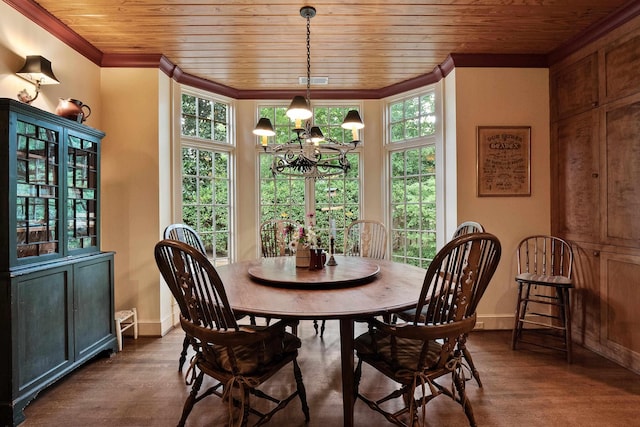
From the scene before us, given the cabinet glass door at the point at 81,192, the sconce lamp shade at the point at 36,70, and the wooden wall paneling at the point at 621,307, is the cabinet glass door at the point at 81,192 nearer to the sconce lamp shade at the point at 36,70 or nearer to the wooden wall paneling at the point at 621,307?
the sconce lamp shade at the point at 36,70

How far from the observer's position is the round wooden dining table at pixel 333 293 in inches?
58.6

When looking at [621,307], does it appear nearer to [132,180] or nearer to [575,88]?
[575,88]

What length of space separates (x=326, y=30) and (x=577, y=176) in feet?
8.12

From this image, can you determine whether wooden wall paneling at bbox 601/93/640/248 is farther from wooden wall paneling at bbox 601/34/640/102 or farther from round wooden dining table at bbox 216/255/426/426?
round wooden dining table at bbox 216/255/426/426

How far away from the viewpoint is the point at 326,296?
5.64 ft

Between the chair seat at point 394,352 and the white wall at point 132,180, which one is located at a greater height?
the white wall at point 132,180

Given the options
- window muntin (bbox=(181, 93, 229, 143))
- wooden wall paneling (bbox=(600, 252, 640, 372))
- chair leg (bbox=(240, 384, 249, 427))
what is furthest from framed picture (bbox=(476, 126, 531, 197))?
window muntin (bbox=(181, 93, 229, 143))

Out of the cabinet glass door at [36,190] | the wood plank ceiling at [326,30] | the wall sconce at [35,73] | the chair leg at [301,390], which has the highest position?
the wood plank ceiling at [326,30]

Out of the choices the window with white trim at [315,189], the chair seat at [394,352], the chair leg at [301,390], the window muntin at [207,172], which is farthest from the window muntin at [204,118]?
the chair seat at [394,352]

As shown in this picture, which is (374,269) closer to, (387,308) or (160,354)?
(387,308)

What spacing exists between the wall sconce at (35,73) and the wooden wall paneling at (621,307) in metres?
4.33

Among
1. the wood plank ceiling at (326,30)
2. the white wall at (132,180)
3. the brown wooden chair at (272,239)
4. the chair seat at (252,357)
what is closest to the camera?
the chair seat at (252,357)

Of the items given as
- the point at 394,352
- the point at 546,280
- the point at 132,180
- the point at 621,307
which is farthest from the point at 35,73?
the point at 621,307

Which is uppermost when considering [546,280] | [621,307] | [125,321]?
[546,280]
